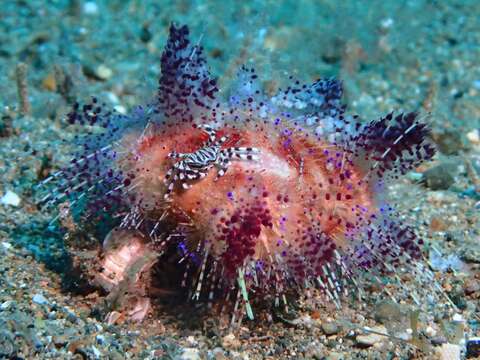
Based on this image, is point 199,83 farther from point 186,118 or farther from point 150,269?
point 150,269

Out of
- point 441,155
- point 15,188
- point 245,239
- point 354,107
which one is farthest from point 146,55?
point 245,239

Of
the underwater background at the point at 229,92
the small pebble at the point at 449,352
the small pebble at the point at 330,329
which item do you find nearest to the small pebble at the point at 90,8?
the underwater background at the point at 229,92

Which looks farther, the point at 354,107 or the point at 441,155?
the point at 354,107

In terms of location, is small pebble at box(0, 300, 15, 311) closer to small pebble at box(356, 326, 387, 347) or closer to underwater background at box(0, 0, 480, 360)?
underwater background at box(0, 0, 480, 360)

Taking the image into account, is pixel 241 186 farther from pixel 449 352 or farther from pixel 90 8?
pixel 90 8

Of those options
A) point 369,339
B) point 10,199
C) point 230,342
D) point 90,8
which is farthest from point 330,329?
point 90,8

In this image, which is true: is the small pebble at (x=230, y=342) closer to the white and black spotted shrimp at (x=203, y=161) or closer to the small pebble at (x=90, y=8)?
the white and black spotted shrimp at (x=203, y=161)
